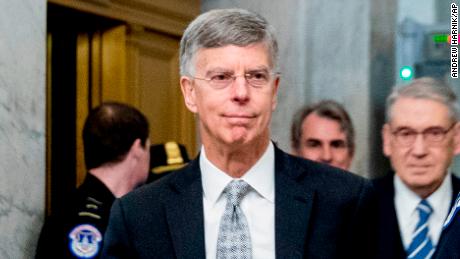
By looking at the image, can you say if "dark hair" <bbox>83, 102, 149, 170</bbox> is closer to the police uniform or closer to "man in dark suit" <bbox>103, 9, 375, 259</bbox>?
the police uniform

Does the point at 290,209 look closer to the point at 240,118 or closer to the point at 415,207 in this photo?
the point at 240,118

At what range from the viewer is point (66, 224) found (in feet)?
A: 13.4

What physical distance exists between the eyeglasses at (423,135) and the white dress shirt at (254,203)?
0.95 metres

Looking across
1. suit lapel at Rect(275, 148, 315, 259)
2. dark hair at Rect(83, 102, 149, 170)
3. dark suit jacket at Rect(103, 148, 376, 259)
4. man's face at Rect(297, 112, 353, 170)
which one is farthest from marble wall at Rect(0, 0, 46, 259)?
suit lapel at Rect(275, 148, 315, 259)

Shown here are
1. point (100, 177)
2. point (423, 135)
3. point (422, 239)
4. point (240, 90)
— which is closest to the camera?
point (240, 90)

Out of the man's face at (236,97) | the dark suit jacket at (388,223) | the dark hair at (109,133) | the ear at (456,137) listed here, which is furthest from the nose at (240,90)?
the dark hair at (109,133)

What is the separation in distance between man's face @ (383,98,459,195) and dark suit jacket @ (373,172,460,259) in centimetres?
6

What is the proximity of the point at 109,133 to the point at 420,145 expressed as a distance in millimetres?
1570

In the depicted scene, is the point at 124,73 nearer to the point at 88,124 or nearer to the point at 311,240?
the point at 88,124

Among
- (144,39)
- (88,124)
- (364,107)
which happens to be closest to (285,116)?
(364,107)

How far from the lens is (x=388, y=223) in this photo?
130 inches

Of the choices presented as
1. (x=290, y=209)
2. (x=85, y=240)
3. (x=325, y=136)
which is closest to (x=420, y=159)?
(x=290, y=209)

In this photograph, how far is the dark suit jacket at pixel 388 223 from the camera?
125 inches

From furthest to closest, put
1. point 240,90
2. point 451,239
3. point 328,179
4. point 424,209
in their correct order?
point 424,209
point 328,179
point 240,90
point 451,239
